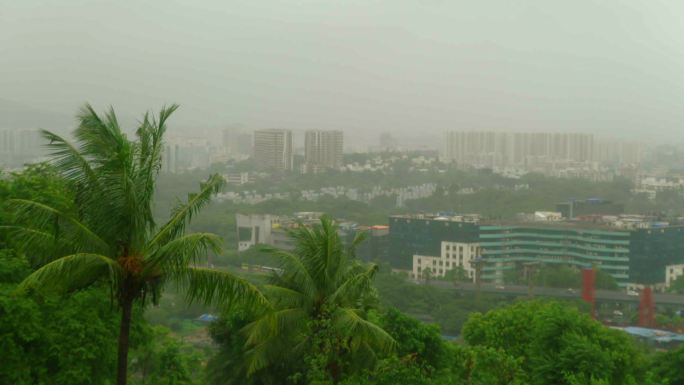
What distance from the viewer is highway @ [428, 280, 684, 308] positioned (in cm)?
1366

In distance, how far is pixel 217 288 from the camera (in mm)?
2104

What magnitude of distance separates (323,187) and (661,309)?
585 inches

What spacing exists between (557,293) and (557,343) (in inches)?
407

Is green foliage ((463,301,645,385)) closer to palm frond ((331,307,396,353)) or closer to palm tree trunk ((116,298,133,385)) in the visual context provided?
palm frond ((331,307,396,353))

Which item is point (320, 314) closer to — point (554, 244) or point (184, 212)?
point (184, 212)

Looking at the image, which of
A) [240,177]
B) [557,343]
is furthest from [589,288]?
[240,177]

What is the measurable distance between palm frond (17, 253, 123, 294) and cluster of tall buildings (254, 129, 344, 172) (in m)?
26.4

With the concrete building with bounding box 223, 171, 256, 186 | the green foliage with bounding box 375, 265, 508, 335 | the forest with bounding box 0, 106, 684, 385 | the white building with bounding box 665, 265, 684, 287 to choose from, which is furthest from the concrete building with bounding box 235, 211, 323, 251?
the forest with bounding box 0, 106, 684, 385

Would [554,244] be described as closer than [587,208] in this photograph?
Yes

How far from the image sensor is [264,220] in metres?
18.0

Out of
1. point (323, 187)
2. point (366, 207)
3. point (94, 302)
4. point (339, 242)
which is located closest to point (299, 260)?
point (339, 242)

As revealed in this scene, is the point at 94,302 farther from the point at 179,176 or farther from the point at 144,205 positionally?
the point at 179,176

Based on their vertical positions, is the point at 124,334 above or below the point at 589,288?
above

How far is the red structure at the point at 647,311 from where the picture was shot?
39.5 feet
